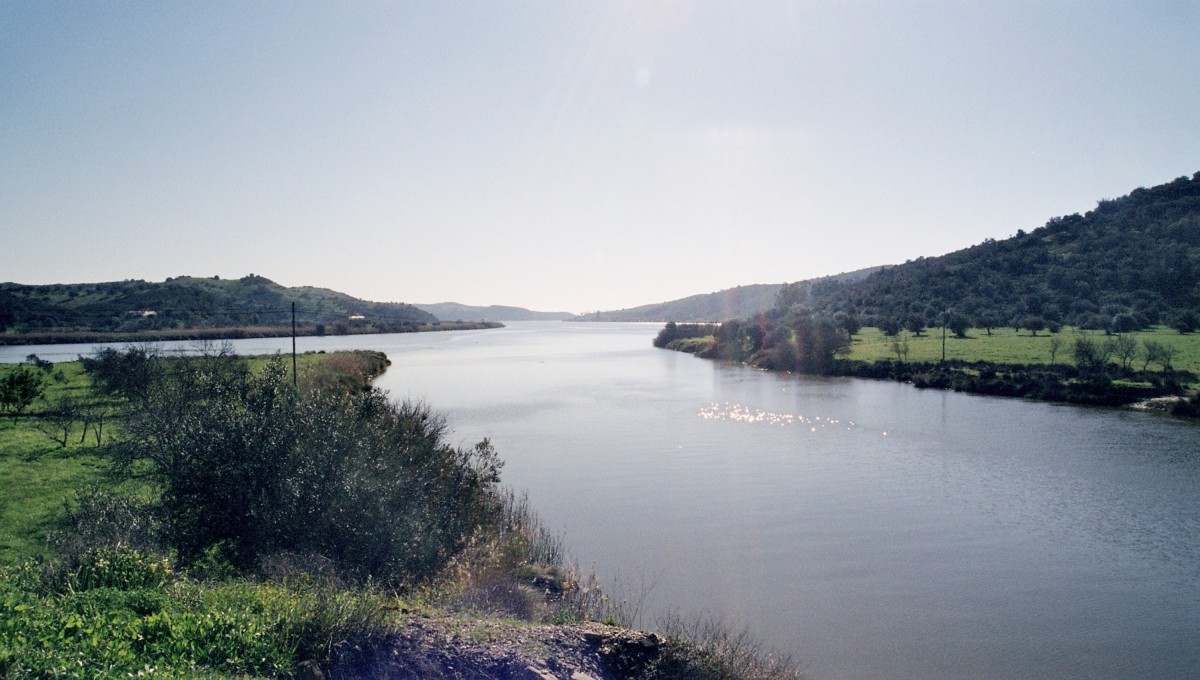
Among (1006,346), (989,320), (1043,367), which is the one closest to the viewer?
(1043,367)

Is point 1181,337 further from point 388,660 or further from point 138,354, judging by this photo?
point 138,354

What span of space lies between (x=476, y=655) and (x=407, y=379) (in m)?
52.1

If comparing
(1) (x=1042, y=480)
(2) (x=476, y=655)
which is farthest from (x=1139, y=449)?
(2) (x=476, y=655)

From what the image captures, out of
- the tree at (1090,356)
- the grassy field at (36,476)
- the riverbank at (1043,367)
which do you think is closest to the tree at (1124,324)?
the riverbank at (1043,367)

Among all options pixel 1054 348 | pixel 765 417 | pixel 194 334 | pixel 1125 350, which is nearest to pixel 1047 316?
pixel 1054 348

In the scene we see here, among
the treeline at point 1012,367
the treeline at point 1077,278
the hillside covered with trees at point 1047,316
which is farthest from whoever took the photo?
the treeline at point 1077,278

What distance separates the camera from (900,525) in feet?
60.0

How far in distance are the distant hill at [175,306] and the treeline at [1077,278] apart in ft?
228

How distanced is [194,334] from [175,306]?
32963mm

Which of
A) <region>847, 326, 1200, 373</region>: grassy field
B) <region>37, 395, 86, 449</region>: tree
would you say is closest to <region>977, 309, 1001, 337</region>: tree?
<region>847, 326, 1200, 373</region>: grassy field

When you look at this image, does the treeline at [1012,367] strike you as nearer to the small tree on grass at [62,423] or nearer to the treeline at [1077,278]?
the treeline at [1077,278]

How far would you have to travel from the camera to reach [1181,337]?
5141 cm

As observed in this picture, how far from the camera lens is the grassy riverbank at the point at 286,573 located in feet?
19.7

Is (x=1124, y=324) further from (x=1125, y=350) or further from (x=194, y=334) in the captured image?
(x=194, y=334)
